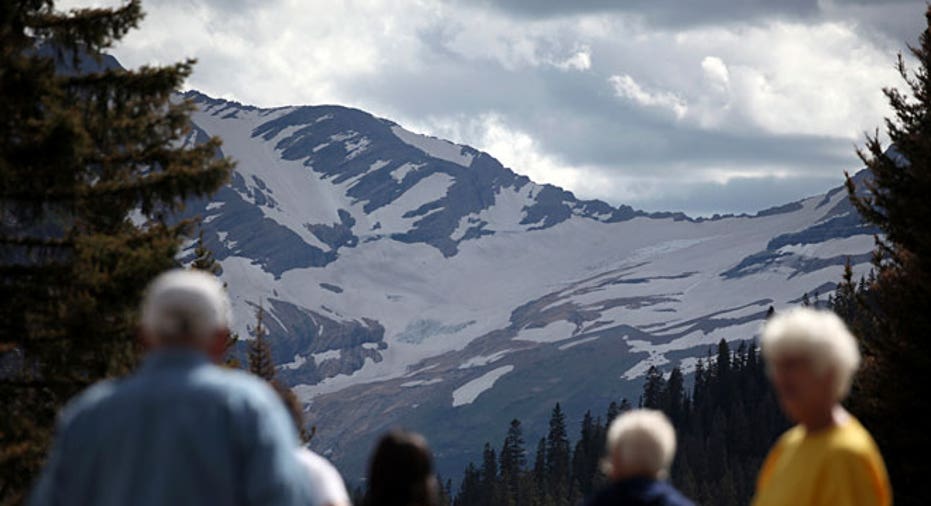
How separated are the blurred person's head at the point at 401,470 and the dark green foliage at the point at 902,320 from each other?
560 inches

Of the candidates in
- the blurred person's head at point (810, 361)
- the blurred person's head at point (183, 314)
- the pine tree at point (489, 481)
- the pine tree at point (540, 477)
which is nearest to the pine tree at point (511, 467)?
the pine tree at point (489, 481)

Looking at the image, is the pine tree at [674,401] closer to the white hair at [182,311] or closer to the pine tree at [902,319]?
the pine tree at [902,319]

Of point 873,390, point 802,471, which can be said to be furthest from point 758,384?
point 802,471

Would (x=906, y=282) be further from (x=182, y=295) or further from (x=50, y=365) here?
(x=182, y=295)

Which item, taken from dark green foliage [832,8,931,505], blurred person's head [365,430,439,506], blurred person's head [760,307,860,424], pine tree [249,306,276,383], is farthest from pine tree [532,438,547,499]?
blurred person's head [760,307,860,424]

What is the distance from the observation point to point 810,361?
648cm

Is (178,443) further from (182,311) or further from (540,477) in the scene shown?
(540,477)

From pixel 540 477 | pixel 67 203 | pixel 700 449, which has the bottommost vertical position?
pixel 540 477

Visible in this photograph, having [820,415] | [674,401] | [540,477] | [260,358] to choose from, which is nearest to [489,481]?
[540,477]

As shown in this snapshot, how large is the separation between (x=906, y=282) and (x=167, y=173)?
11.2 m

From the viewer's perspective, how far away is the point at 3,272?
1513 cm

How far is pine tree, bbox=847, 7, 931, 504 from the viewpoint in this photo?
20.1m

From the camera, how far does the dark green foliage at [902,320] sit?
66.0 feet

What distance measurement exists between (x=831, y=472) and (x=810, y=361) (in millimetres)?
527
